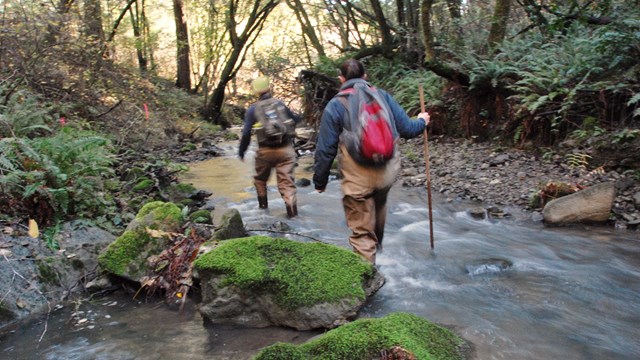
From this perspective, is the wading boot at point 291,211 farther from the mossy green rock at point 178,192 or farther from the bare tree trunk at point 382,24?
the bare tree trunk at point 382,24

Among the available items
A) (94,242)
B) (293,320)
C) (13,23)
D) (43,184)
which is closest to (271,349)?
(293,320)

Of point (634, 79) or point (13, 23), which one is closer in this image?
point (634, 79)

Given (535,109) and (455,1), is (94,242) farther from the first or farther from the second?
(455,1)

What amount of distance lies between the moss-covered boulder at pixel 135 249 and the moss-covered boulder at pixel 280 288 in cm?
102

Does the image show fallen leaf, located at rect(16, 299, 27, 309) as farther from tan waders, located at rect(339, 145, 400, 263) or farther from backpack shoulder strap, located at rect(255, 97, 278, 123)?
backpack shoulder strap, located at rect(255, 97, 278, 123)

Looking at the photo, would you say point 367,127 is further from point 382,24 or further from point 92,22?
point 382,24

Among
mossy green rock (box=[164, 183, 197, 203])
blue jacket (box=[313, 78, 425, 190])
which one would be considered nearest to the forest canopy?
mossy green rock (box=[164, 183, 197, 203])

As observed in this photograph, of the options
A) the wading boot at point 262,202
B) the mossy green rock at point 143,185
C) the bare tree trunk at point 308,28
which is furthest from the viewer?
the bare tree trunk at point 308,28

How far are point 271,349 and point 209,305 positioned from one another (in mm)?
1521

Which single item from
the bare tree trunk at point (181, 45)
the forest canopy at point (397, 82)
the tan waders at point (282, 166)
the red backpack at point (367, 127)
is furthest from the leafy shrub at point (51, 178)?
the bare tree trunk at point (181, 45)

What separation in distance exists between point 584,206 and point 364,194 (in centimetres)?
429

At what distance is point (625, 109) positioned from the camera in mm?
8711

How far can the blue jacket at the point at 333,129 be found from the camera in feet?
15.9

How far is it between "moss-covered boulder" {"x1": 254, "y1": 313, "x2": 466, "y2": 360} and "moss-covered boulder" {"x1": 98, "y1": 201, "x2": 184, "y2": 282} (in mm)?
2675
